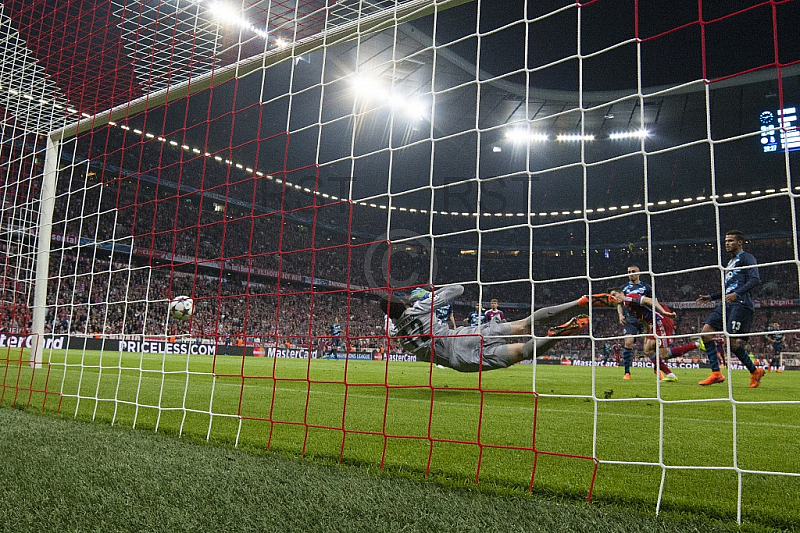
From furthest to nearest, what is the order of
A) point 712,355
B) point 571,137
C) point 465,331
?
point 571,137, point 712,355, point 465,331

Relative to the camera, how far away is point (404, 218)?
124 feet

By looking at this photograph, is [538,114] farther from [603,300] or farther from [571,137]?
[603,300]

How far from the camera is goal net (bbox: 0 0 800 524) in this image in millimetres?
3406

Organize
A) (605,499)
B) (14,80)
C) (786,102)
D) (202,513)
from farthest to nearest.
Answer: (786,102) < (14,80) < (605,499) < (202,513)

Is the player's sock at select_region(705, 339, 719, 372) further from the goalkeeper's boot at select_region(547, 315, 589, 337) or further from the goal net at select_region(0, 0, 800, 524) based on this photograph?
the goalkeeper's boot at select_region(547, 315, 589, 337)

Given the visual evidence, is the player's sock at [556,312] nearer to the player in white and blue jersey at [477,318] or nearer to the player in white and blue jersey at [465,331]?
the player in white and blue jersey at [465,331]

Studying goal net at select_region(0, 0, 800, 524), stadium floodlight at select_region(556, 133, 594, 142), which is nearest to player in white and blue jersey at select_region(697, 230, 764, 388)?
goal net at select_region(0, 0, 800, 524)

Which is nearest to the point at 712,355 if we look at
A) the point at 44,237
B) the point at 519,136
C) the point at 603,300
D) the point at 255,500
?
the point at 603,300

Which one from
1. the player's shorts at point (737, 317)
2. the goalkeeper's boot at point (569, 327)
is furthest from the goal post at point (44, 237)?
the player's shorts at point (737, 317)

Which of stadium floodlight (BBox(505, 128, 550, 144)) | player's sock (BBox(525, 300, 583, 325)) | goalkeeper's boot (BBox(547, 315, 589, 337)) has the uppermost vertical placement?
stadium floodlight (BBox(505, 128, 550, 144))

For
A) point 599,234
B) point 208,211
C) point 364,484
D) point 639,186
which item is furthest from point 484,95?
point 364,484

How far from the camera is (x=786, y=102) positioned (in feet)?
76.2

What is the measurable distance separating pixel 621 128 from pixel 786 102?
6.40m

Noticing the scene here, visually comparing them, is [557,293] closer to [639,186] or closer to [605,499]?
[639,186]
